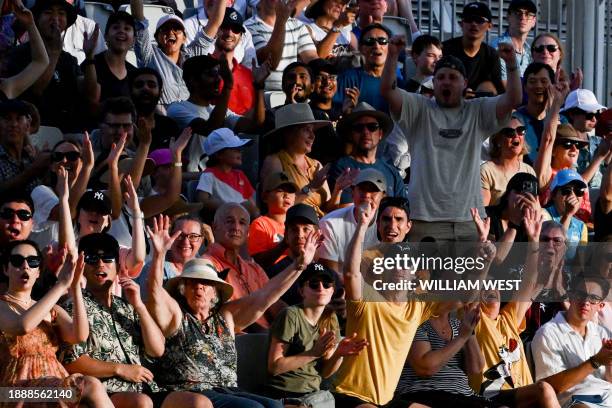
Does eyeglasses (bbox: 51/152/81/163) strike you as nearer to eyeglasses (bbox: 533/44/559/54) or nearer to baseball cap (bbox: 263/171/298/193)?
baseball cap (bbox: 263/171/298/193)

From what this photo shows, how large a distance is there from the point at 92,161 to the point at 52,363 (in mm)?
2046

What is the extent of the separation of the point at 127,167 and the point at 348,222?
1.63m

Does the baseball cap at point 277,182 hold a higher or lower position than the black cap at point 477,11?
lower

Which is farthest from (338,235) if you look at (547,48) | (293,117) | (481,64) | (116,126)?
(547,48)

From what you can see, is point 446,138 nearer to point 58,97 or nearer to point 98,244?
point 58,97

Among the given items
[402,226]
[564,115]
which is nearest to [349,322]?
[402,226]

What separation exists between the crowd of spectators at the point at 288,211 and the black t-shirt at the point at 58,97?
2cm

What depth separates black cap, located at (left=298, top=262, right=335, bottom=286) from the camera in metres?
11.5

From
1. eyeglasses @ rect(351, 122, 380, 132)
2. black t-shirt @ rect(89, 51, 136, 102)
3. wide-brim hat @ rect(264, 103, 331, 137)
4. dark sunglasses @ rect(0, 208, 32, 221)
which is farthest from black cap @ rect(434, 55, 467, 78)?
dark sunglasses @ rect(0, 208, 32, 221)

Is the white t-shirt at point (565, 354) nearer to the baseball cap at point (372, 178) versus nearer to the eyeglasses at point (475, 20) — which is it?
the baseball cap at point (372, 178)

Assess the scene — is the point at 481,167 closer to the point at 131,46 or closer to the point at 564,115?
the point at 564,115

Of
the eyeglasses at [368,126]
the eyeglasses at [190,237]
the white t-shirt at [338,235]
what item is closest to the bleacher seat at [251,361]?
the eyeglasses at [190,237]

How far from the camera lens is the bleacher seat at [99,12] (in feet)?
51.4

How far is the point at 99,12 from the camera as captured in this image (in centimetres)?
1579
